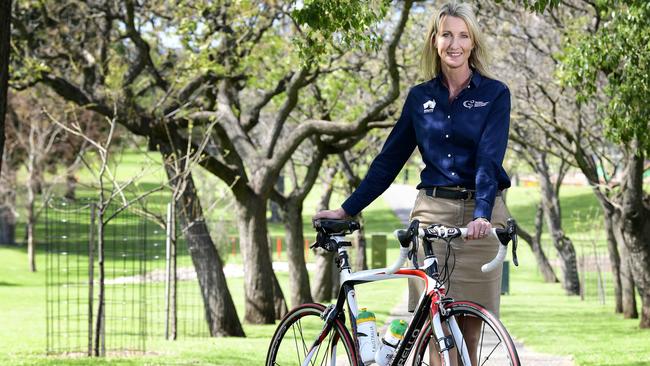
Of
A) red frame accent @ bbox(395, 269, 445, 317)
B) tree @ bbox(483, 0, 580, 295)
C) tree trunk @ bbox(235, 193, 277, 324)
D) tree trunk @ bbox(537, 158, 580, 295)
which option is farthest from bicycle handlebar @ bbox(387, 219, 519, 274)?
tree trunk @ bbox(537, 158, 580, 295)

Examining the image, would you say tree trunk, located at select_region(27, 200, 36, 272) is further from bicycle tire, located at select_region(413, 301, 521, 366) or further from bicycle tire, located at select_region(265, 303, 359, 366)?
bicycle tire, located at select_region(413, 301, 521, 366)

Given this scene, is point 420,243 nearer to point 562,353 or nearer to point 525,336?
point 562,353

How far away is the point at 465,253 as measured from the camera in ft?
17.6

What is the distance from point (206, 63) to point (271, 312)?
18.3 ft

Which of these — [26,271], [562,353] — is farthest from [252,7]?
[26,271]

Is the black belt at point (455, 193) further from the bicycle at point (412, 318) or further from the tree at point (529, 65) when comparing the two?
the tree at point (529, 65)

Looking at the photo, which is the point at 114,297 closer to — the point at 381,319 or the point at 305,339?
the point at 381,319

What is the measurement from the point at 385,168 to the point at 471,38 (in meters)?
0.77

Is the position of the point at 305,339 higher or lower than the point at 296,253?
lower

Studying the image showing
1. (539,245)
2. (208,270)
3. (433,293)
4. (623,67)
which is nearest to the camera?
(433,293)

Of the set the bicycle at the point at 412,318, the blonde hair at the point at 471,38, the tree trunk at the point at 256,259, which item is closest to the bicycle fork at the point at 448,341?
the bicycle at the point at 412,318

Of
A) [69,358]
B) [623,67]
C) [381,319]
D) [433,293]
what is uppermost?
[623,67]

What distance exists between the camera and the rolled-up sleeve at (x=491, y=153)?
5.05 meters

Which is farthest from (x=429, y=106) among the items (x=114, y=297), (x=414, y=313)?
(x=114, y=297)
